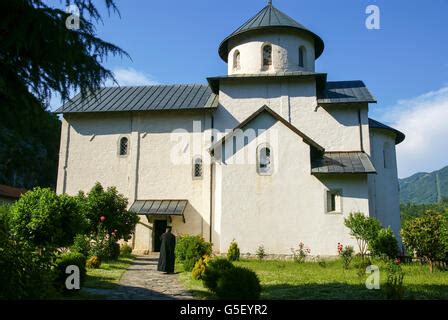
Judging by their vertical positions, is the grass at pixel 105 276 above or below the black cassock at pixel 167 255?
below

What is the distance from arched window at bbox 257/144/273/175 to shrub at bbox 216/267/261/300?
32.7 ft

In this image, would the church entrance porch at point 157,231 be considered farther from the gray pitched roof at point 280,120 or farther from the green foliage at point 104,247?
the gray pitched roof at point 280,120

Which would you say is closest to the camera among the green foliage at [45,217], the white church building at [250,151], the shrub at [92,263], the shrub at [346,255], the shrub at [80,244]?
the green foliage at [45,217]

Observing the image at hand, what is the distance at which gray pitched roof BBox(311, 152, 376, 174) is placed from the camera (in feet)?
54.7

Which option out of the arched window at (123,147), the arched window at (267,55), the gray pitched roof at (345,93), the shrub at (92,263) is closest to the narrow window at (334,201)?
the gray pitched roof at (345,93)

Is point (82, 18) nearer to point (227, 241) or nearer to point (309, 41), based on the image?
point (227, 241)

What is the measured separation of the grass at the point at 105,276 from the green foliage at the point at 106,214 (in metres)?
2.14

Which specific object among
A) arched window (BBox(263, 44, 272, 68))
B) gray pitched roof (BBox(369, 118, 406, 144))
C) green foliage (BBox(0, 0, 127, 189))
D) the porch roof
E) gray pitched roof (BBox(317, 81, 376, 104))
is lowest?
the porch roof

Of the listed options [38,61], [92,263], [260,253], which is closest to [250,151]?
[260,253]

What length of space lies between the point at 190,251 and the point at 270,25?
12954mm

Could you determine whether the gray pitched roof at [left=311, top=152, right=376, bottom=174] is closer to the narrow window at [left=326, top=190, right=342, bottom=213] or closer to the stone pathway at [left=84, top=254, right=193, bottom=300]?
the narrow window at [left=326, top=190, right=342, bottom=213]

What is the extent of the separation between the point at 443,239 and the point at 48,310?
11.8 meters

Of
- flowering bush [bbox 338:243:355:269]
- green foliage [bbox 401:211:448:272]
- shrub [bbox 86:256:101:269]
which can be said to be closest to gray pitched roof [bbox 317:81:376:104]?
green foliage [bbox 401:211:448:272]

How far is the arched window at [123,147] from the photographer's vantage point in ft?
70.3
